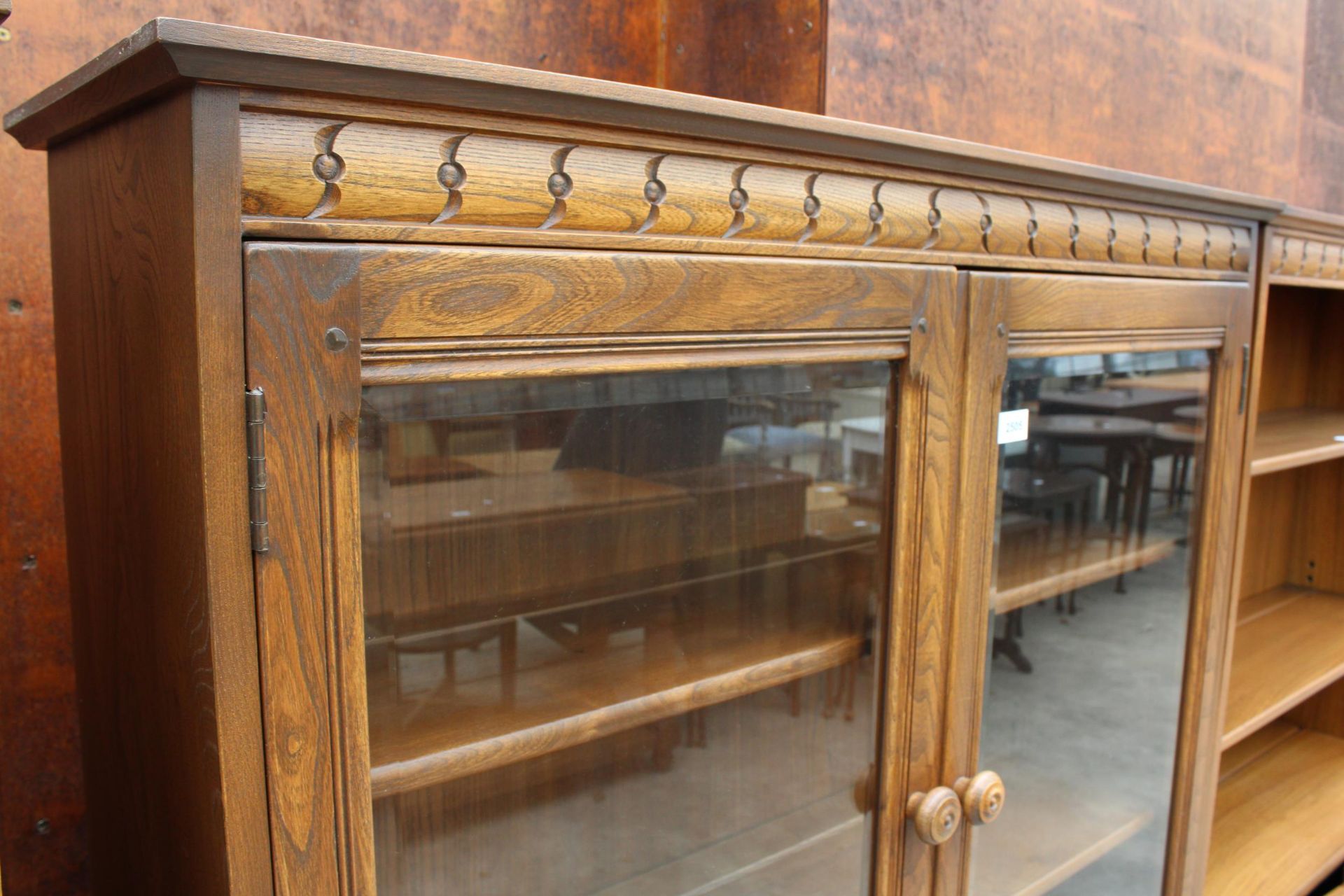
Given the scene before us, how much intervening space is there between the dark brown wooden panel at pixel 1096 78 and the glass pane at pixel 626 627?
467 mm

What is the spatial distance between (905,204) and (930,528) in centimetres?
27

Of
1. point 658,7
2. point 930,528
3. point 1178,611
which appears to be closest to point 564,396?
point 930,528

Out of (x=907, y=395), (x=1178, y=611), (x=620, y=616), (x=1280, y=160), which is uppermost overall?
(x=1280, y=160)

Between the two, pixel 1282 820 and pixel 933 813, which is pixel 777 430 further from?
pixel 1282 820

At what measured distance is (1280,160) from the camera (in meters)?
1.77

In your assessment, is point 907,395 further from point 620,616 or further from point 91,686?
point 91,686

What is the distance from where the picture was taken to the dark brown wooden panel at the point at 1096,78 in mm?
1097

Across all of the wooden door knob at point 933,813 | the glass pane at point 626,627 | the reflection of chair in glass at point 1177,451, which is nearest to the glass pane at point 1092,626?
the reflection of chair in glass at point 1177,451

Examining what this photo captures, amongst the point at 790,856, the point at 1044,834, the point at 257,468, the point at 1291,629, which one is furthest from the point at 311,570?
the point at 1291,629

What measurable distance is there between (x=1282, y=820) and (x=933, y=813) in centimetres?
122

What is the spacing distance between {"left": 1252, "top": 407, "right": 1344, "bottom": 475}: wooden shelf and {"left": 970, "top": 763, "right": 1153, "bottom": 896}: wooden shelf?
46 cm

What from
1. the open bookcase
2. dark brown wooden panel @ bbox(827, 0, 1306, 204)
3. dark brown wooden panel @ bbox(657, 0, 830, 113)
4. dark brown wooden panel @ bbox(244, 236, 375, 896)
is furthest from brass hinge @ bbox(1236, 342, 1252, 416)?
dark brown wooden panel @ bbox(244, 236, 375, 896)

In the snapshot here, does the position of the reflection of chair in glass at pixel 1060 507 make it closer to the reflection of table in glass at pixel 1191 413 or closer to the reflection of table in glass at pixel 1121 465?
the reflection of table in glass at pixel 1121 465

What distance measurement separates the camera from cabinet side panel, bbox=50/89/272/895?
482 mm
